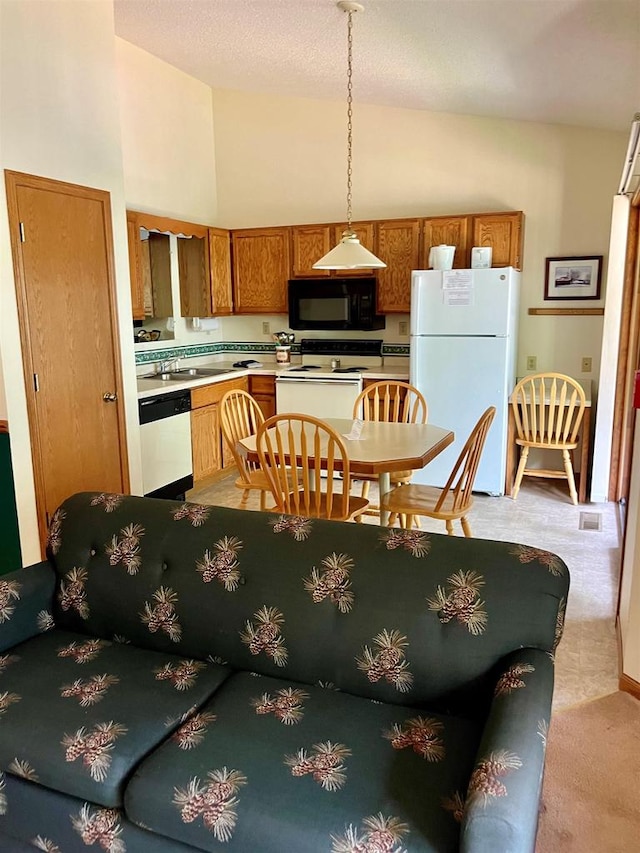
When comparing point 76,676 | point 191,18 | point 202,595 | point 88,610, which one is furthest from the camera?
point 191,18

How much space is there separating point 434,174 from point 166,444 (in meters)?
2.91

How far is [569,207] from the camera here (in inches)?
184

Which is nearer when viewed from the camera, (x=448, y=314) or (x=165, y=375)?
(x=448, y=314)

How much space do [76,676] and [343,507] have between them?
4.89 ft

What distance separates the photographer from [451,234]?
4781 millimetres

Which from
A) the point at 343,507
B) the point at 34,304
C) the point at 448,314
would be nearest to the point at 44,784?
the point at 343,507

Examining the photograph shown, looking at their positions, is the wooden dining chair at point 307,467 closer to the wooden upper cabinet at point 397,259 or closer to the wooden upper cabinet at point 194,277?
Answer: the wooden upper cabinet at point 397,259

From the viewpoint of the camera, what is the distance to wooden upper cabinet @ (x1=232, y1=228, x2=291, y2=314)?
211 inches

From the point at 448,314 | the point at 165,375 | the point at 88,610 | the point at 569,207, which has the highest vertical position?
the point at 569,207

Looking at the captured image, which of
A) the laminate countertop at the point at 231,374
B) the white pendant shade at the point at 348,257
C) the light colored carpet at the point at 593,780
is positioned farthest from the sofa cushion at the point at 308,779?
the laminate countertop at the point at 231,374

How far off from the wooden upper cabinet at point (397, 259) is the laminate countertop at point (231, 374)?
48 cm

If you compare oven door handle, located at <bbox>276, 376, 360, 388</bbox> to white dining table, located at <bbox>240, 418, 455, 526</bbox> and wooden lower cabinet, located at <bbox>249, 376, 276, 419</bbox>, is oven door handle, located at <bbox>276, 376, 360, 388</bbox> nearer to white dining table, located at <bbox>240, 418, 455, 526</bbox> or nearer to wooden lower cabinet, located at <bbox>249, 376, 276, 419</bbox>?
wooden lower cabinet, located at <bbox>249, 376, 276, 419</bbox>

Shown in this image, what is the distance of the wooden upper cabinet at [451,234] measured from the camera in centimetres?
474

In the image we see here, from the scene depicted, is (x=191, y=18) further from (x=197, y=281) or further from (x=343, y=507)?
(x=343, y=507)
